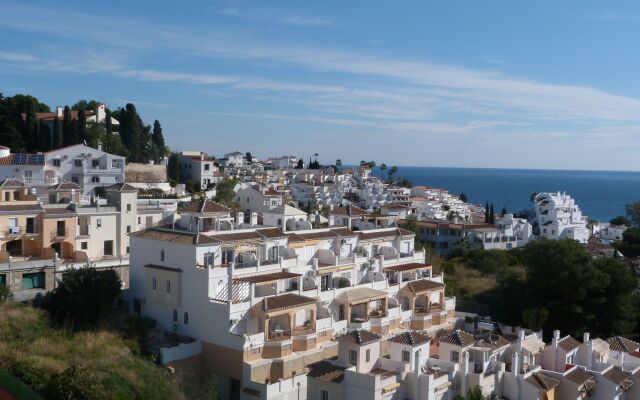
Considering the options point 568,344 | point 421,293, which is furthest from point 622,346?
point 421,293

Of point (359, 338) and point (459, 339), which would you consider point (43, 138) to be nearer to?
point (359, 338)

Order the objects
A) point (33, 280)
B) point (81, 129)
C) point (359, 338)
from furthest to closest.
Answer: point (81, 129) < point (33, 280) < point (359, 338)

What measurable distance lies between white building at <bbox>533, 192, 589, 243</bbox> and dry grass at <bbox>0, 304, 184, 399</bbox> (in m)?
55.1

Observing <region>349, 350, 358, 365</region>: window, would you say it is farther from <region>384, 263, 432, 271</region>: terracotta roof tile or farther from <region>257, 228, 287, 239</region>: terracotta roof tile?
<region>384, 263, 432, 271</region>: terracotta roof tile

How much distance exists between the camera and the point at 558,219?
71750 millimetres

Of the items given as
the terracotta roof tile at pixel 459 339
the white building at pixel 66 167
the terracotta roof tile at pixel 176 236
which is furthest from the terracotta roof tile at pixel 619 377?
the white building at pixel 66 167

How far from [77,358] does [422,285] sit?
58.8 ft

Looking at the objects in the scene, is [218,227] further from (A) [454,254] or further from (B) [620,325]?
(A) [454,254]

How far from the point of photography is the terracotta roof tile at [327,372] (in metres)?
23.1

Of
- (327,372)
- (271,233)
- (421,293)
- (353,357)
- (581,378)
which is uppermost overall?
(271,233)

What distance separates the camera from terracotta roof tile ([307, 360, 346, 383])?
2308 cm

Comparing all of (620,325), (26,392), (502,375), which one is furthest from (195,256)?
(620,325)

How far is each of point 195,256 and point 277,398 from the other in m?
6.50

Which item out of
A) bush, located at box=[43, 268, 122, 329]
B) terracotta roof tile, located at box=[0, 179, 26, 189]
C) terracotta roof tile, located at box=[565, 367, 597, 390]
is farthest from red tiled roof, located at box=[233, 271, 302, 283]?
terracotta roof tile, located at box=[0, 179, 26, 189]
